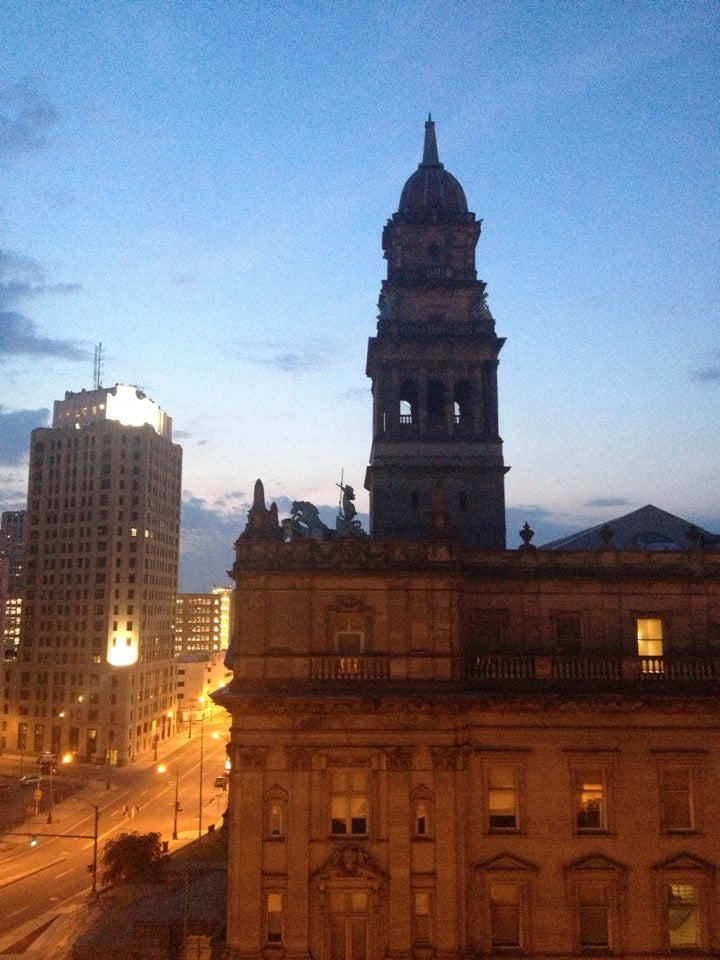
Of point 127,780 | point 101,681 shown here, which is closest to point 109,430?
point 101,681

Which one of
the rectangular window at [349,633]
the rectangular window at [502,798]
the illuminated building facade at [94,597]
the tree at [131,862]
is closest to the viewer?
the rectangular window at [502,798]

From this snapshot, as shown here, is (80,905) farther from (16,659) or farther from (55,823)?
(16,659)

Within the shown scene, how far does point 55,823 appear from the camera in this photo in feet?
266

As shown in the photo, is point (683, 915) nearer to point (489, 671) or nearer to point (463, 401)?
point (489, 671)

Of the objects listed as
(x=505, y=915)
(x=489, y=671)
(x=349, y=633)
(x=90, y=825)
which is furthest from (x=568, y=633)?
(x=90, y=825)

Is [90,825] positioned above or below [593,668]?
below

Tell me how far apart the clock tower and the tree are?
29.2 metres

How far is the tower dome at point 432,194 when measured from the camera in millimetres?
51062

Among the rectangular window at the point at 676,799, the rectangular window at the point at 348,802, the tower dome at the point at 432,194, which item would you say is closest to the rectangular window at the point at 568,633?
the rectangular window at the point at 676,799

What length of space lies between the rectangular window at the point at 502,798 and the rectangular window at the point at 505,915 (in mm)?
2382

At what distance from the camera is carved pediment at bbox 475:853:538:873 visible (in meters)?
33.0

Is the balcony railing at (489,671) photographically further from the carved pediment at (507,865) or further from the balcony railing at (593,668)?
the carved pediment at (507,865)

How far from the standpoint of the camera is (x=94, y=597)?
12756cm

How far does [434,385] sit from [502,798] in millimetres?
23966
